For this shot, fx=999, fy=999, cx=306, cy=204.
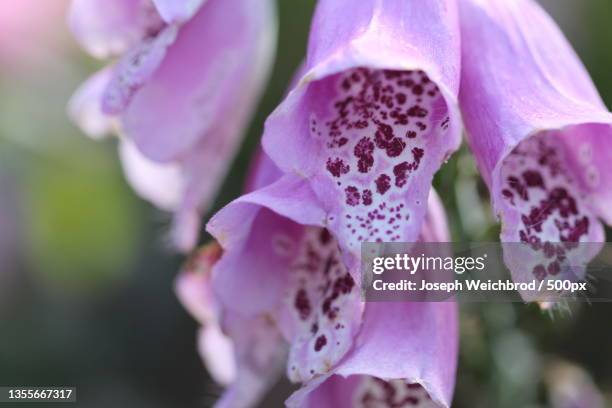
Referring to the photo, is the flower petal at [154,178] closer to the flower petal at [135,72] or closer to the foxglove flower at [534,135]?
the flower petal at [135,72]

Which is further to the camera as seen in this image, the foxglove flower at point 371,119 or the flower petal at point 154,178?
the flower petal at point 154,178

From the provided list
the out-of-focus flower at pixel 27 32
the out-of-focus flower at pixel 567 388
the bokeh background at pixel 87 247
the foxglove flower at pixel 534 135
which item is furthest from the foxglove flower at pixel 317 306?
the out-of-focus flower at pixel 27 32

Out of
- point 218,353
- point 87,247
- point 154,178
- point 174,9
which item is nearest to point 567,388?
point 218,353

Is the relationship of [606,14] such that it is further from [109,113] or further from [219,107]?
[109,113]

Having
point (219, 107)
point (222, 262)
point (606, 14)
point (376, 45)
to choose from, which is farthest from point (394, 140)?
point (606, 14)

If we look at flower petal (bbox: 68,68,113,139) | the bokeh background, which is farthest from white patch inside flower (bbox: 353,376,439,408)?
the bokeh background

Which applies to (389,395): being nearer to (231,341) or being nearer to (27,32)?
(231,341)
